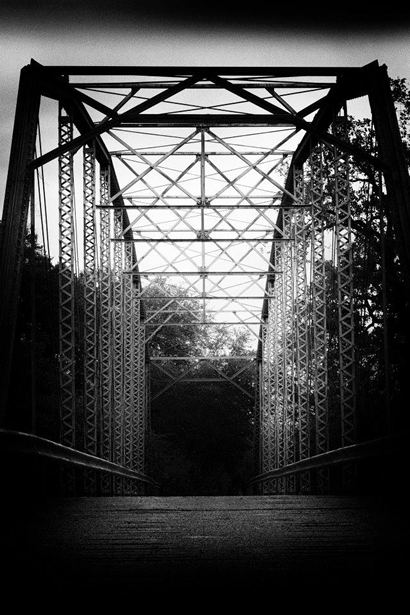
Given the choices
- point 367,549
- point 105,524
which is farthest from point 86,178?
point 367,549

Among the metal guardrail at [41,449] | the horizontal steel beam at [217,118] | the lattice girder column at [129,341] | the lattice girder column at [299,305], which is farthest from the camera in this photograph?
the lattice girder column at [129,341]

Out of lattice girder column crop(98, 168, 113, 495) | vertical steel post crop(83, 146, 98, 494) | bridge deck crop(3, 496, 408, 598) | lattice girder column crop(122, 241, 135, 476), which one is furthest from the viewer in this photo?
lattice girder column crop(122, 241, 135, 476)

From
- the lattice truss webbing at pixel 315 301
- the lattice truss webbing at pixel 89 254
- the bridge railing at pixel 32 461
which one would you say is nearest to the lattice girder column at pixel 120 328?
the lattice truss webbing at pixel 89 254

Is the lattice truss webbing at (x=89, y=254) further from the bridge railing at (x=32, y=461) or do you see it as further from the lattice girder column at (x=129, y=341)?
the lattice girder column at (x=129, y=341)

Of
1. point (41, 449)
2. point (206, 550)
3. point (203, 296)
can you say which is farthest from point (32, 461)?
point (203, 296)

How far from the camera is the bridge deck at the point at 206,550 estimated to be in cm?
384

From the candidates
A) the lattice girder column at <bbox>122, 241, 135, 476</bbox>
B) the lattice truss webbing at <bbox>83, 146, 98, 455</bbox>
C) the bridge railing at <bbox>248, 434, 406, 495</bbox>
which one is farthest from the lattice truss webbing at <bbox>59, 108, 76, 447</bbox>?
the lattice girder column at <bbox>122, 241, 135, 476</bbox>

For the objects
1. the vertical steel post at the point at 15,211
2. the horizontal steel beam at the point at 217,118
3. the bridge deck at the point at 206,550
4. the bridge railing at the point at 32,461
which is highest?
the horizontal steel beam at the point at 217,118

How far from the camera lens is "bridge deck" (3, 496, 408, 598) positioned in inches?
151

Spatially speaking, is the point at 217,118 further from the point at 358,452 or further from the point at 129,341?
the point at 129,341

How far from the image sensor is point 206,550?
4.91m

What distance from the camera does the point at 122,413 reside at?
973 inches

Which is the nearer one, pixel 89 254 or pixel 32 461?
pixel 32 461

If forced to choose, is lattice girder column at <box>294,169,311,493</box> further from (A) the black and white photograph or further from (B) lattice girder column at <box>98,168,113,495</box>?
(B) lattice girder column at <box>98,168,113,495</box>
